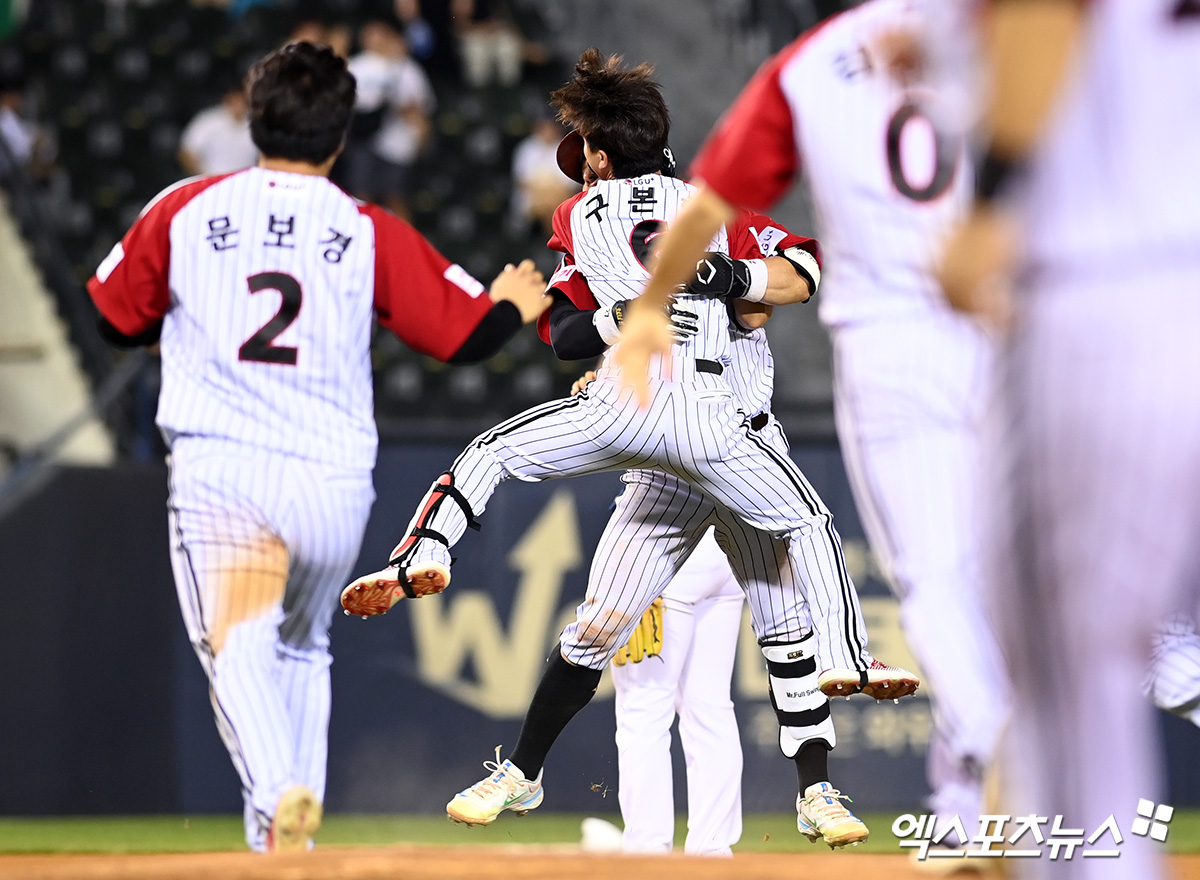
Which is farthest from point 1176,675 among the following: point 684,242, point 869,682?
point 684,242

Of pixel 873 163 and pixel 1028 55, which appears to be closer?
pixel 1028 55

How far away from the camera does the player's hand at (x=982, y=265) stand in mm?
1774

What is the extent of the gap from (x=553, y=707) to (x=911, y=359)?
1929mm

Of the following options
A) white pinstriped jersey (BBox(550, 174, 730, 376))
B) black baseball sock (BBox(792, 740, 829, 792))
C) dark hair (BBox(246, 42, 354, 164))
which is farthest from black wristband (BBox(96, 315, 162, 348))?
black baseball sock (BBox(792, 740, 829, 792))

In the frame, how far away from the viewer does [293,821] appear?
3.58m

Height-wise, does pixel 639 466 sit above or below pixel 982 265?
below

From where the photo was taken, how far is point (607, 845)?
5020 millimetres

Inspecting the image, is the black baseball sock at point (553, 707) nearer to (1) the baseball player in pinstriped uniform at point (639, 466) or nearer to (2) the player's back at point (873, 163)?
(1) the baseball player in pinstriped uniform at point (639, 466)

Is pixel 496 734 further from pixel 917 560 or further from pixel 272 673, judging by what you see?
pixel 917 560

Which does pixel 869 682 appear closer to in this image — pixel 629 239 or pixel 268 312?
pixel 629 239

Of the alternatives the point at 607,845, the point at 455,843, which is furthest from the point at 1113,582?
the point at 455,843

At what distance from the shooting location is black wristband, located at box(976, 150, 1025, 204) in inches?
70.0

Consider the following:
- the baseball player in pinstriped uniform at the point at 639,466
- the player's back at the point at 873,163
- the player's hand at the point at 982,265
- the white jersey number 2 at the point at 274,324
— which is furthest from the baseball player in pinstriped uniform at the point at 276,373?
the player's hand at the point at 982,265

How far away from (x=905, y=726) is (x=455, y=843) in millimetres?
2358
